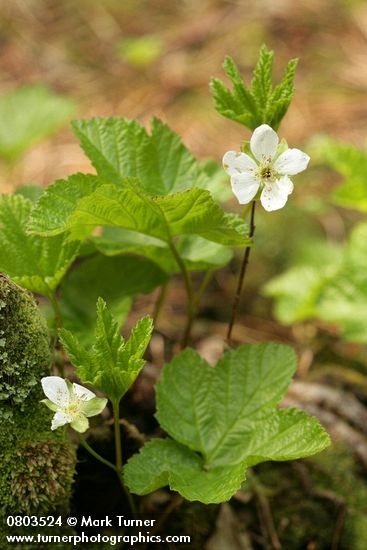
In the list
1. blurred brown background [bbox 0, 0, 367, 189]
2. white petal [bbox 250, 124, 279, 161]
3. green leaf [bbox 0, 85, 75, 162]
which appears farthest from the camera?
blurred brown background [bbox 0, 0, 367, 189]

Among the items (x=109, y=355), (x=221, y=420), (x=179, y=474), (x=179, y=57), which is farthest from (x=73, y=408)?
(x=179, y=57)

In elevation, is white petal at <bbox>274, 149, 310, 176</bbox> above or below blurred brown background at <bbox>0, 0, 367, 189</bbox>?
above

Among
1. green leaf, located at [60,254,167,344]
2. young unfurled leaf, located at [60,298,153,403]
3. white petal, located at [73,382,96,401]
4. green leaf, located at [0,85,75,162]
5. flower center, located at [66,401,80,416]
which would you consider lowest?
green leaf, located at [0,85,75,162]

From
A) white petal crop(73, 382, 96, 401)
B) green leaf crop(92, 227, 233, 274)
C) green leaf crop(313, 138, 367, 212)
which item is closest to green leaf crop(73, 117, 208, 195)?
green leaf crop(92, 227, 233, 274)

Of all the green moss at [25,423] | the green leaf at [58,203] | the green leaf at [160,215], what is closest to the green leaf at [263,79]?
the green leaf at [160,215]

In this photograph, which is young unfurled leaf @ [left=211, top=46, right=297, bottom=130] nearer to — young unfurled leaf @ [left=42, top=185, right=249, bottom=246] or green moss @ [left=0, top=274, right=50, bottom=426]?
young unfurled leaf @ [left=42, top=185, right=249, bottom=246]

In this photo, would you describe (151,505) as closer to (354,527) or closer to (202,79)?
(354,527)
